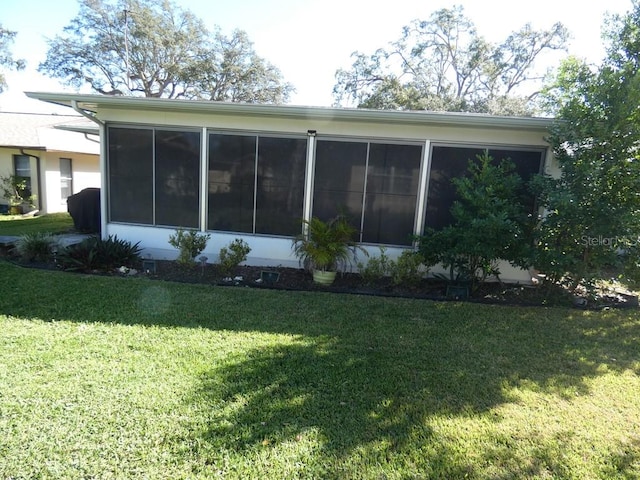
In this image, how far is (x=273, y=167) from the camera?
6457mm

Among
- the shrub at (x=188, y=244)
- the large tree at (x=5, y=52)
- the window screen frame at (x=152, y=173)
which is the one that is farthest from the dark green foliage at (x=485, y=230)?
the large tree at (x=5, y=52)

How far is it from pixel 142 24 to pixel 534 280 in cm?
2642

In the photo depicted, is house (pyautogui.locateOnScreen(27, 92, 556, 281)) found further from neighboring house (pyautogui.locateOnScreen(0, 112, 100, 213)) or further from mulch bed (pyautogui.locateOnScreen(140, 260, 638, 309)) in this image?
neighboring house (pyautogui.locateOnScreen(0, 112, 100, 213))

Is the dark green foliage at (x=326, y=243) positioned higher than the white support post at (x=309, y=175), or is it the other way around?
the white support post at (x=309, y=175)

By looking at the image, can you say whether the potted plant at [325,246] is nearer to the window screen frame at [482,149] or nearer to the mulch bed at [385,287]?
the mulch bed at [385,287]

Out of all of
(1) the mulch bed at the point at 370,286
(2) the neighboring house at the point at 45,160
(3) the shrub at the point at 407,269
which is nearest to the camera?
(1) the mulch bed at the point at 370,286

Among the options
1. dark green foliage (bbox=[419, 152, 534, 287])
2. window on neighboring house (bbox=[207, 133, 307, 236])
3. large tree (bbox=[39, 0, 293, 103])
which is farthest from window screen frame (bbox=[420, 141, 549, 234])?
large tree (bbox=[39, 0, 293, 103])

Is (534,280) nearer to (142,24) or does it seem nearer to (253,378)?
(253,378)

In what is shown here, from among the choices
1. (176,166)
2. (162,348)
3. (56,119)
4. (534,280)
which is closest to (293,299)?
(162,348)

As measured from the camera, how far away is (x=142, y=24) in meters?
23.6

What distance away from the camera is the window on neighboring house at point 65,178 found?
13.2 m

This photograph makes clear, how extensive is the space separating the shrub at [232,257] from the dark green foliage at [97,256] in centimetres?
155

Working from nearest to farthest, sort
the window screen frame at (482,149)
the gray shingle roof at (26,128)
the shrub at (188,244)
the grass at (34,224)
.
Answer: the window screen frame at (482,149) < the shrub at (188,244) < the grass at (34,224) < the gray shingle roof at (26,128)

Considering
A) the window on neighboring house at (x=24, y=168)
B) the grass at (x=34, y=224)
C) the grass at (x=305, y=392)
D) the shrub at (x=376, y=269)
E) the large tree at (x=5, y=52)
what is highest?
the large tree at (x=5, y=52)
